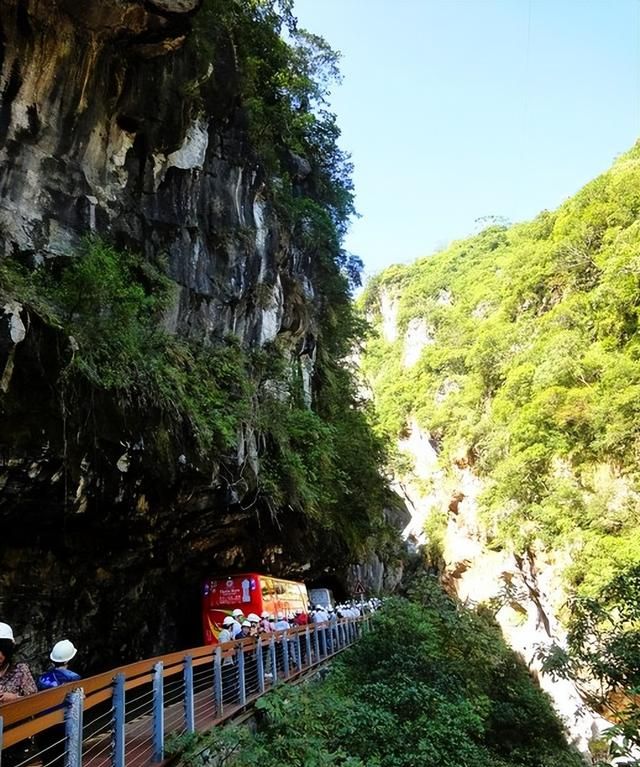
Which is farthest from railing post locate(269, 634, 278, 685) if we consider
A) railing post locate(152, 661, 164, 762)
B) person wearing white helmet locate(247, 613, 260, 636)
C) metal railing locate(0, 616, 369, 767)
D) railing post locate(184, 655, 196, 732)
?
railing post locate(152, 661, 164, 762)

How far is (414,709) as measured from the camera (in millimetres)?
8508

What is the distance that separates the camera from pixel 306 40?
2166cm

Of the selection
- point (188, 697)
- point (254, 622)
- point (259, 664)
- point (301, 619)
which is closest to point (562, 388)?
point (301, 619)

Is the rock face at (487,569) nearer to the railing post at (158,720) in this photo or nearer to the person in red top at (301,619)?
the person in red top at (301,619)

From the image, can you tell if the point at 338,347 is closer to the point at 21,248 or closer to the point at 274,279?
the point at 274,279

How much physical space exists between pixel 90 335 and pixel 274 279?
822 cm

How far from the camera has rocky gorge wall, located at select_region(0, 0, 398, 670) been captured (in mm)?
7605

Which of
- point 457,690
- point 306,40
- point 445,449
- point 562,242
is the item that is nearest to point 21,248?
point 457,690

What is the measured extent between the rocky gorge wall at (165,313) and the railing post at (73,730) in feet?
14.5

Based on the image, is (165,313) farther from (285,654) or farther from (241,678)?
(241,678)

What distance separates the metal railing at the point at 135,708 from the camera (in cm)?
316

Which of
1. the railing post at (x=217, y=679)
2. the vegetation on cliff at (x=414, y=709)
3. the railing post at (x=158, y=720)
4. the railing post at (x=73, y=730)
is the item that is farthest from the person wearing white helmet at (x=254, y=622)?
the railing post at (x=73, y=730)

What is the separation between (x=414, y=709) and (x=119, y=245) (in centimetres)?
963

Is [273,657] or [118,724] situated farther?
[273,657]
